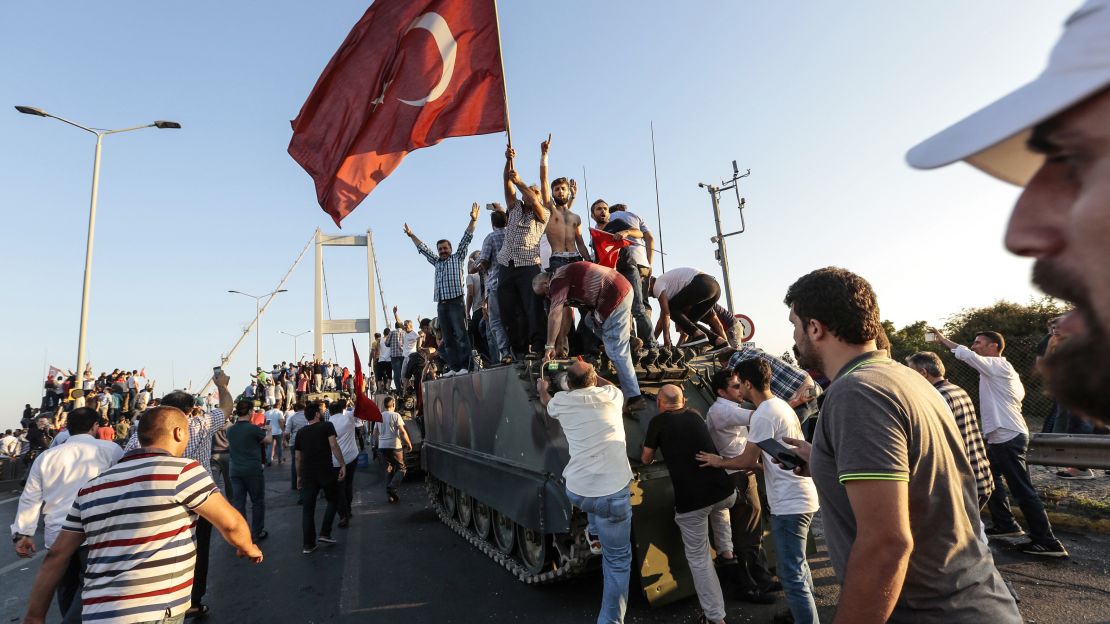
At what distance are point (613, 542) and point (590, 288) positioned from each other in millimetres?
2220

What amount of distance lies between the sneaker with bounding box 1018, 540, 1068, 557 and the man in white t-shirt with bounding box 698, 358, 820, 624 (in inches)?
120

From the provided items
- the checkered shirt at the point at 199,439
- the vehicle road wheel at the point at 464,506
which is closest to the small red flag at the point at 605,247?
the vehicle road wheel at the point at 464,506

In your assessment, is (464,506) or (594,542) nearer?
(594,542)

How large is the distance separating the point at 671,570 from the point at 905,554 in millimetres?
3351

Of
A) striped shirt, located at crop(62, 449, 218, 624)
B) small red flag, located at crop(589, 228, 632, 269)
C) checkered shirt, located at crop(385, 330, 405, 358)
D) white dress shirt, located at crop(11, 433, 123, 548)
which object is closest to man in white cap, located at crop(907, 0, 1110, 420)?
striped shirt, located at crop(62, 449, 218, 624)

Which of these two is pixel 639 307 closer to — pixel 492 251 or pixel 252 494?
pixel 492 251

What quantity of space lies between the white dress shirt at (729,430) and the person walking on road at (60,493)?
A: 15.1 feet

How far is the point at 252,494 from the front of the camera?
24.9 feet

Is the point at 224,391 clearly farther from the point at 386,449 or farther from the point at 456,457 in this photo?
the point at 386,449

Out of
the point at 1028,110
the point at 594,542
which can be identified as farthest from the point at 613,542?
the point at 1028,110

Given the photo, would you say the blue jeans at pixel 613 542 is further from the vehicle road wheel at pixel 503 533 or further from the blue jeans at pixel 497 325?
the blue jeans at pixel 497 325

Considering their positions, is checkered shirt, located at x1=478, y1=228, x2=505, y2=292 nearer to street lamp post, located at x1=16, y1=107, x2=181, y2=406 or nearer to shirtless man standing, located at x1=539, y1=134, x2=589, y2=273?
shirtless man standing, located at x1=539, y1=134, x2=589, y2=273

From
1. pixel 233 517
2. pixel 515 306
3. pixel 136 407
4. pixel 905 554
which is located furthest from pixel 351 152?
pixel 136 407

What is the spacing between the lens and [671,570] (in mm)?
4473
